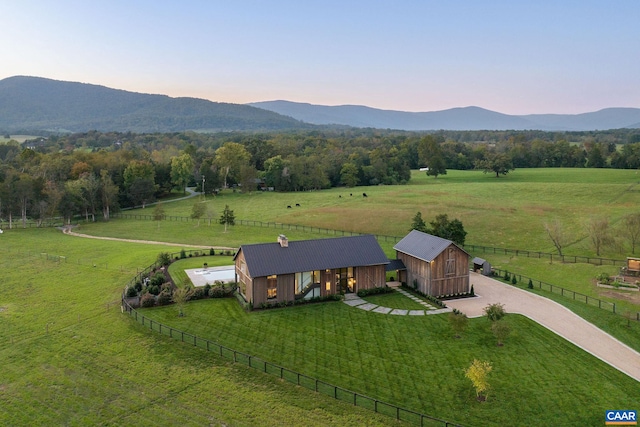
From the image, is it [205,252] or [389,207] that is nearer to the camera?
[205,252]

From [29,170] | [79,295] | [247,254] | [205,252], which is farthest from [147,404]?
[29,170]

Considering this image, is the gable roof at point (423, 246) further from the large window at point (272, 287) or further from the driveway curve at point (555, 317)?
the large window at point (272, 287)

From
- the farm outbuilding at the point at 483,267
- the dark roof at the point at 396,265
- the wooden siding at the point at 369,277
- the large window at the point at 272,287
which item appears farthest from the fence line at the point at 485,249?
the large window at the point at 272,287

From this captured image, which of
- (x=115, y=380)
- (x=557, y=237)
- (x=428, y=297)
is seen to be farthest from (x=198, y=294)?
(x=557, y=237)

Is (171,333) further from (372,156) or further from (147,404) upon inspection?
(372,156)

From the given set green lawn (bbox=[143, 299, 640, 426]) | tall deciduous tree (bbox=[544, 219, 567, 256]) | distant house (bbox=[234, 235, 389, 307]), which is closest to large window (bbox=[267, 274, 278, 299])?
distant house (bbox=[234, 235, 389, 307])

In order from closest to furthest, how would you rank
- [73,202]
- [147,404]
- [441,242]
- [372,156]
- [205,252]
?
1. [147,404]
2. [441,242]
3. [205,252]
4. [73,202]
5. [372,156]
